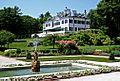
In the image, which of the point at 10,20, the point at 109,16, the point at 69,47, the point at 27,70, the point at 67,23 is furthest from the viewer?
the point at 67,23

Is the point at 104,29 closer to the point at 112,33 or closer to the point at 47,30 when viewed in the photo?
the point at 112,33

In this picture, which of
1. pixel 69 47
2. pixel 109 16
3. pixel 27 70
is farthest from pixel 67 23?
pixel 27 70

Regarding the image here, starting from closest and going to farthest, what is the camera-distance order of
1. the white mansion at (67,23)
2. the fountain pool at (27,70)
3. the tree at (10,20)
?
1. the fountain pool at (27,70)
2. the tree at (10,20)
3. the white mansion at (67,23)

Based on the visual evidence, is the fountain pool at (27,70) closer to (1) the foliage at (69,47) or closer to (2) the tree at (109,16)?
(1) the foliage at (69,47)

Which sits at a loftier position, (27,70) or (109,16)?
(109,16)

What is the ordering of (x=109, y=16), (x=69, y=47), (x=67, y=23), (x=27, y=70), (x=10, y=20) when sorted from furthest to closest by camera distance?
1. (x=67, y=23)
2. (x=10, y=20)
3. (x=109, y=16)
4. (x=69, y=47)
5. (x=27, y=70)

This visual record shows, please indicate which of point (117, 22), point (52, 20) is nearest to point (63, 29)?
point (52, 20)

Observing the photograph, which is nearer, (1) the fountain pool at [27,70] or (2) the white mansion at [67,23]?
(1) the fountain pool at [27,70]

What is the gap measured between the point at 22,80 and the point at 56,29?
73308 mm

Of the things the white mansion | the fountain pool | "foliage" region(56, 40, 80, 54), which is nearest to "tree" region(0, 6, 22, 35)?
the white mansion

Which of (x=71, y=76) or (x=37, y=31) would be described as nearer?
(x=71, y=76)

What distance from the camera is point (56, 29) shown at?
3469 inches

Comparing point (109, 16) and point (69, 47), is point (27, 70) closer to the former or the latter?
point (69, 47)

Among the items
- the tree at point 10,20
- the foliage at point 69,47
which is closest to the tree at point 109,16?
the foliage at point 69,47
